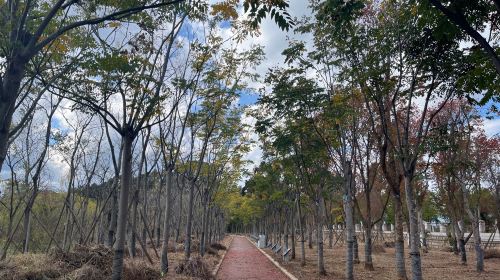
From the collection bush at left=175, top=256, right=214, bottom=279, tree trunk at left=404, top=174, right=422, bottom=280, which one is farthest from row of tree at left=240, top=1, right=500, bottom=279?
bush at left=175, top=256, right=214, bottom=279

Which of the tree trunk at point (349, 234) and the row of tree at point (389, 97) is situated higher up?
the row of tree at point (389, 97)

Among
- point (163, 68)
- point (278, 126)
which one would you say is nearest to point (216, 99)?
point (278, 126)

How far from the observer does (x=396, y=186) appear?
10.6 metres

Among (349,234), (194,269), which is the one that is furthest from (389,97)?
(194,269)

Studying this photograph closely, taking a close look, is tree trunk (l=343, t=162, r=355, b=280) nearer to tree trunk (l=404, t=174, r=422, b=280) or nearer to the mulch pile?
Answer: tree trunk (l=404, t=174, r=422, b=280)

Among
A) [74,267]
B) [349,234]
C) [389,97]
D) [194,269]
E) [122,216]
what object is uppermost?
[389,97]

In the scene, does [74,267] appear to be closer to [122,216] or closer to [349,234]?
[122,216]

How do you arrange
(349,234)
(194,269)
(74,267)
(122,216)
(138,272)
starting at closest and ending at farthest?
(122,216), (74,267), (138,272), (349,234), (194,269)

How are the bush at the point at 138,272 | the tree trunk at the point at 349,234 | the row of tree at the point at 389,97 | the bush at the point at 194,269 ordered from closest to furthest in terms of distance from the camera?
the row of tree at the point at 389,97 < the bush at the point at 138,272 < the tree trunk at the point at 349,234 < the bush at the point at 194,269

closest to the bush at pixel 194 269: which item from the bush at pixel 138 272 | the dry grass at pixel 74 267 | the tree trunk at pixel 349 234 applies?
the dry grass at pixel 74 267

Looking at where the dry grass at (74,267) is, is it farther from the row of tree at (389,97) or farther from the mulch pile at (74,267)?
the row of tree at (389,97)

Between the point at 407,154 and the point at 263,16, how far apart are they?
6126 millimetres

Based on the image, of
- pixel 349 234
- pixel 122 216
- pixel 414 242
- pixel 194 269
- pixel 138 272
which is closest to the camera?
pixel 122 216

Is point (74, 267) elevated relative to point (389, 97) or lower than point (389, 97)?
lower
